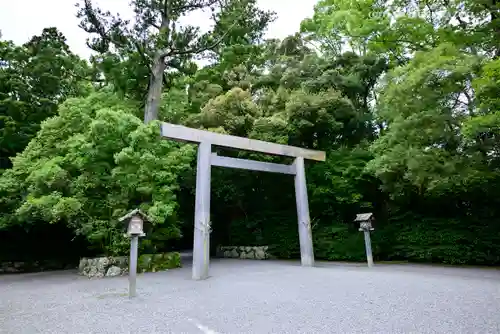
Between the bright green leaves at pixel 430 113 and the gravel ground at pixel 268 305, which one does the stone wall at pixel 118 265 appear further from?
the bright green leaves at pixel 430 113

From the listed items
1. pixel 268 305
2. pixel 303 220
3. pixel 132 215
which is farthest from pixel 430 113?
pixel 132 215

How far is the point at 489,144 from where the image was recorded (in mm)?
7660

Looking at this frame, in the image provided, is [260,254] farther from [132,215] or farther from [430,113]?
[430,113]

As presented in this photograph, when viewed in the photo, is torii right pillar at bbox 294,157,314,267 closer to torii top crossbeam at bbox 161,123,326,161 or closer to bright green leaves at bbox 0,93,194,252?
torii top crossbeam at bbox 161,123,326,161

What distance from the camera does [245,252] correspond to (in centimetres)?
1282

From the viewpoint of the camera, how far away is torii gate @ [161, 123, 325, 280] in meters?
7.55

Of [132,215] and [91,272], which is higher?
[132,215]

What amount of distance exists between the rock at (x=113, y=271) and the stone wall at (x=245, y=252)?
5.24m

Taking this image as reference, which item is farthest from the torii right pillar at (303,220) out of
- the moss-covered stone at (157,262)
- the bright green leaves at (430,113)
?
the moss-covered stone at (157,262)

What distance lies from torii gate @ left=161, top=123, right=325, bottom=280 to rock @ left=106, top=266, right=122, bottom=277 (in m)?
2.48

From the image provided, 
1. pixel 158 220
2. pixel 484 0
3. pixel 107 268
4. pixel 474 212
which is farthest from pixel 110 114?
pixel 474 212

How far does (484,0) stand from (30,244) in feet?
50.8

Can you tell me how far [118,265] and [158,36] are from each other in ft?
25.3

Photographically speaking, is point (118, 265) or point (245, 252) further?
point (245, 252)
